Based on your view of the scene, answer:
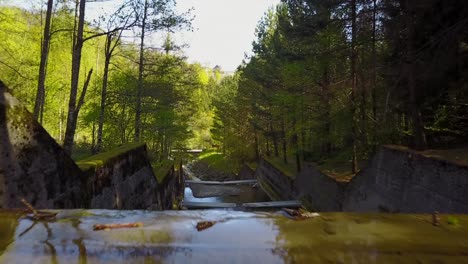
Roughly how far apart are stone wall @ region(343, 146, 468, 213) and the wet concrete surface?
3.24 metres

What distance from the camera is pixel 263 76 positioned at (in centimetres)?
2227

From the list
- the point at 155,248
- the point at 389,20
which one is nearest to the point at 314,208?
the point at 389,20

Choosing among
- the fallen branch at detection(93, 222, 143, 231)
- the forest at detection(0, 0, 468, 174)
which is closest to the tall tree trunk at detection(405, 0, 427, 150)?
the forest at detection(0, 0, 468, 174)

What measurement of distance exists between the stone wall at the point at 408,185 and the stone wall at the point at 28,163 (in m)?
6.01

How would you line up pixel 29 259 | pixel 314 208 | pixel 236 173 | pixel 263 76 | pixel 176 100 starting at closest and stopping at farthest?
pixel 29 259 < pixel 314 208 < pixel 176 100 < pixel 263 76 < pixel 236 173

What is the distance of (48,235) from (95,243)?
15.1 inches

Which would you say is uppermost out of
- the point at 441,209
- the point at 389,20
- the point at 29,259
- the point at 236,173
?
the point at 389,20

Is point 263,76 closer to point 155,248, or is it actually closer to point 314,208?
point 314,208

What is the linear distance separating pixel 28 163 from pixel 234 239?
10.1ft

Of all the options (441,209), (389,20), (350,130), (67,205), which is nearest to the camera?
(67,205)

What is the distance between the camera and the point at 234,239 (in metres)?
2.34

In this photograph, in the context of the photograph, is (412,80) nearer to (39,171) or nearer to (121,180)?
(121,180)

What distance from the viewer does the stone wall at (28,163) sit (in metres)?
3.78

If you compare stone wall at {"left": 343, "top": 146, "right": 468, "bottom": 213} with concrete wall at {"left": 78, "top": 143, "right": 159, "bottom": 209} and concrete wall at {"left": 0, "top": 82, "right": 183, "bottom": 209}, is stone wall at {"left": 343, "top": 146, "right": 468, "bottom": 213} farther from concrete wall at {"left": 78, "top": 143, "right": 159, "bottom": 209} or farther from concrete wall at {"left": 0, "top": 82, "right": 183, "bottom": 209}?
concrete wall at {"left": 78, "top": 143, "right": 159, "bottom": 209}
